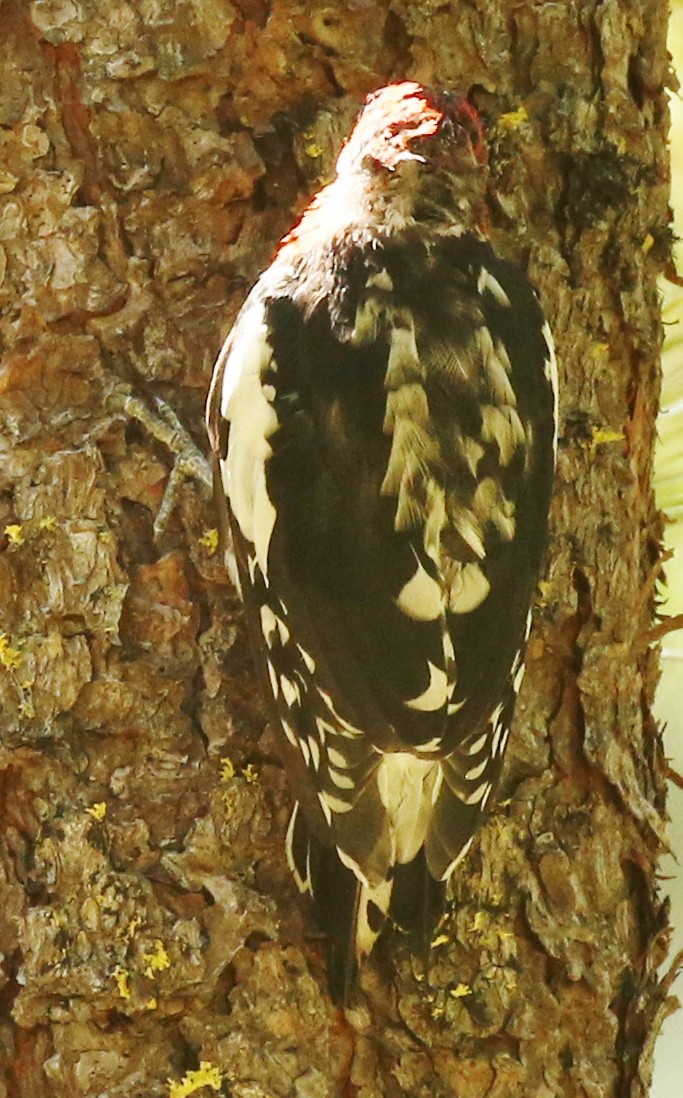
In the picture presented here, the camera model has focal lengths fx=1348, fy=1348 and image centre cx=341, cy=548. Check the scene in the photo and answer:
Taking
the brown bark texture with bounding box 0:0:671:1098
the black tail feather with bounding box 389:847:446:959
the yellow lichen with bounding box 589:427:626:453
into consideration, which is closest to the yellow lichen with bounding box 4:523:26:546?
the brown bark texture with bounding box 0:0:671:1098

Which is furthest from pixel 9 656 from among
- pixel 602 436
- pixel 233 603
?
pixel 602 436

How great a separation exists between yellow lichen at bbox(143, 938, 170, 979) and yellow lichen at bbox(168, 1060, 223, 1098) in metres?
0.11

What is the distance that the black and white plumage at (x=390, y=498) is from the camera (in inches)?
53.3

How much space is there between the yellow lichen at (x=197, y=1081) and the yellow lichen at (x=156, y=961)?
0.36 feet

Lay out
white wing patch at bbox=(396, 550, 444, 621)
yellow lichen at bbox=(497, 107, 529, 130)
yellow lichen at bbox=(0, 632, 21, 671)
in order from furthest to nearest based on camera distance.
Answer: yellow lichen at bbox=(497, 107, 529, 130) < yellow lichen at bbox=(0, 632, 21, 671) < white wing patch at bbox=(396, 550, 444, 621)

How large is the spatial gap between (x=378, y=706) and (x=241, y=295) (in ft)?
1.68

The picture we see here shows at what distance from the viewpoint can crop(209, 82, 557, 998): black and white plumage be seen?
1354 mm

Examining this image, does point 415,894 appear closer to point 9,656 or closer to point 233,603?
point 233,603

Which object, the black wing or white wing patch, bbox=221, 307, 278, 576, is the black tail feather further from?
white wing patch, bbox=221, 307, 278, 576

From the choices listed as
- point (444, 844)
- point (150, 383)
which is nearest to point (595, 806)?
point (444, 844)

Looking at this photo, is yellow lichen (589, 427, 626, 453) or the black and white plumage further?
yellow lichen (589, 427, 626, 453)

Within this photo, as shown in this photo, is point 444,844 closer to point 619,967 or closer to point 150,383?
point 619,967

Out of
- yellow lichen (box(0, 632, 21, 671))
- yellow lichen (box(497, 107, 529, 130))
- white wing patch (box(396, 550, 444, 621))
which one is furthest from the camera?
yellow lichen (box(497, 107, 529, 130))

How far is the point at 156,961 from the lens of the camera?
1.40 m
